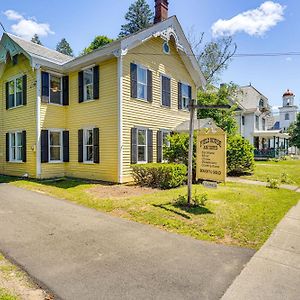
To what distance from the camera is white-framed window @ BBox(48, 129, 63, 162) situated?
15.2 meters

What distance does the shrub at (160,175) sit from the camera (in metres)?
11.5

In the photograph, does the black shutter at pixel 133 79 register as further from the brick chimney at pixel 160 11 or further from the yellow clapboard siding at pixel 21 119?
the yellow clapboard siding at pixel 21 119

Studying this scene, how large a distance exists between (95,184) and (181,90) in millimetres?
9097

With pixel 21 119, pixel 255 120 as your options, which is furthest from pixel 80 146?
pixel 255 120

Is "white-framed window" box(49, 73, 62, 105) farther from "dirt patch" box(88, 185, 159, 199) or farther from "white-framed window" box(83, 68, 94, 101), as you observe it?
"dirt patch" box(88, 185, 159, 199)

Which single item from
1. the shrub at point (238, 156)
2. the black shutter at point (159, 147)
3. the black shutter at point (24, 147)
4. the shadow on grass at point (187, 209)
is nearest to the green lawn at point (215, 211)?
the shadow on grass at point (187, 209)

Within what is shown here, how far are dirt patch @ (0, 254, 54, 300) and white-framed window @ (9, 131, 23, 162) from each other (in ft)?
43.3

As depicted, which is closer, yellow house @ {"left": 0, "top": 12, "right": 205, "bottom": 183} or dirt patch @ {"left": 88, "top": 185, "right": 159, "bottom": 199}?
dirt patch @ {"left": 88, "top": 185, "right": 159, "bottom": 199}

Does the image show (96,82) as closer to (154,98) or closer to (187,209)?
(154,98)

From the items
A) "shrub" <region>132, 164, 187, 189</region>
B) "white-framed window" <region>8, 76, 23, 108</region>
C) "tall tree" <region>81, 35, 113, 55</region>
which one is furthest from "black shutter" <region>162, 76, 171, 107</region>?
"tall tree" <region>81, 35, 113, 55</region>

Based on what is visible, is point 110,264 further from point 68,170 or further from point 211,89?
point 211,89

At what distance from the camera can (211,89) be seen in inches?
1148

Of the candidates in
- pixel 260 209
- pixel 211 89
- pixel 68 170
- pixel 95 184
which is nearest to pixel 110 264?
pixel 260 209

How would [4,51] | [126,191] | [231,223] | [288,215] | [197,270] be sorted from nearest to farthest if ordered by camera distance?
[197,270], [231,223], [288,215], [126,191], [4,51]
